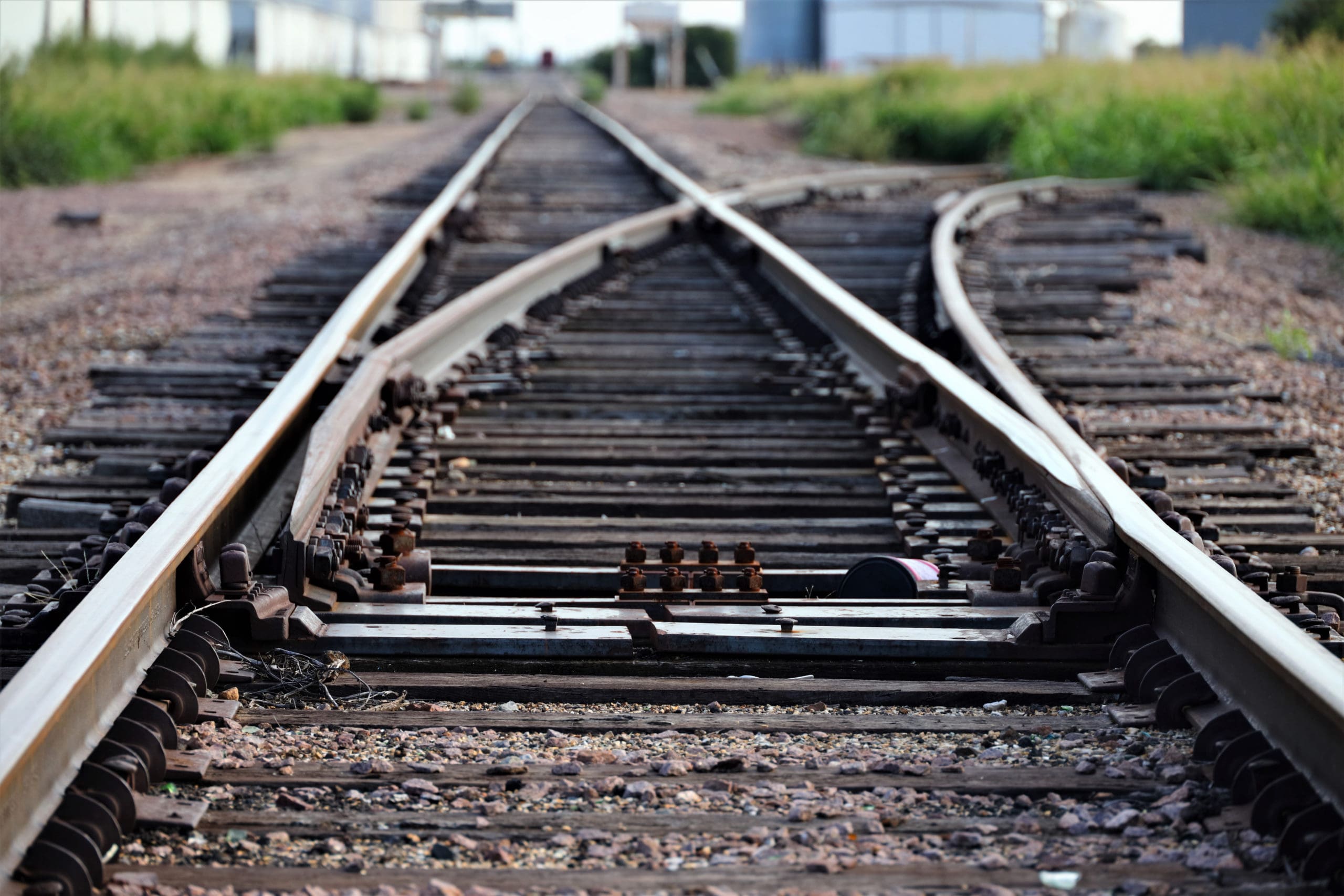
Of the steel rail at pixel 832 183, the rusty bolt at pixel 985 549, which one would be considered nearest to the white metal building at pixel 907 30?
the steel rail at pixel 832 183

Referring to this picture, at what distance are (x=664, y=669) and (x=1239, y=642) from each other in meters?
1.05

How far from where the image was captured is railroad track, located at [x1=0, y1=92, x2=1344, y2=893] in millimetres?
2084

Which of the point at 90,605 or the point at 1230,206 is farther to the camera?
the point at 1230,206

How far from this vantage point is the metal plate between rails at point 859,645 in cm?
287

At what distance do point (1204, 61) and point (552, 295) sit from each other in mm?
→ 11839

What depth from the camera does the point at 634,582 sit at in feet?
10.3

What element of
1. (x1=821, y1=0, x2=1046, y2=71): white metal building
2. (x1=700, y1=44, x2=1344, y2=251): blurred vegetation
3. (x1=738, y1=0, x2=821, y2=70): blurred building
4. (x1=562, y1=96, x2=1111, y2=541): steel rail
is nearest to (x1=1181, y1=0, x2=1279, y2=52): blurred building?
(x1=821, y1=0, x2=1046, y2=71): white metal building

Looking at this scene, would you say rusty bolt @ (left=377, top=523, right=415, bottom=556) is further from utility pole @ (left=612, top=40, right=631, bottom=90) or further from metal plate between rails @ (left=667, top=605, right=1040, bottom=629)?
utility pole @ (left=612, top=40, right=631, bottom=90)

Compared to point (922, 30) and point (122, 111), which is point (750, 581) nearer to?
point (122, 111)

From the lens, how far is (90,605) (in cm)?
240

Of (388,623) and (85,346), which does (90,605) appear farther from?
(85,346)

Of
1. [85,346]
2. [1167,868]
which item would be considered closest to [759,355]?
[85,346]

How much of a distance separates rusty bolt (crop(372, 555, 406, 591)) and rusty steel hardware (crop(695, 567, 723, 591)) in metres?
0.64

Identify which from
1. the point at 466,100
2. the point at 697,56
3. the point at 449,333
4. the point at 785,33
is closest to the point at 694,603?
the point at 449,333
